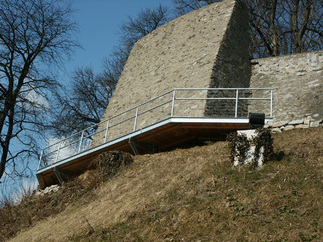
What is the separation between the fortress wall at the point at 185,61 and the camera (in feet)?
52.4

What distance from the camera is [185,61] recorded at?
17.1 m

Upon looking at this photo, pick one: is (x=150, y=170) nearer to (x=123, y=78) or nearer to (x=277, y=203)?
(x=277, y=203)

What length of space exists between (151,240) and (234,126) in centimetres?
553

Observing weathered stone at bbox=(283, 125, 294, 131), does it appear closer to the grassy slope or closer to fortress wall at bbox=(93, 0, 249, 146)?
the grassy slope

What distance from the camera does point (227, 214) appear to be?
864 centimetres

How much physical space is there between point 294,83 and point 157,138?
4.72 meters

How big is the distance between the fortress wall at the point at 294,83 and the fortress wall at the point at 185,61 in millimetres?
869

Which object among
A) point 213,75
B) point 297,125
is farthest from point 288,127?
point 213,75

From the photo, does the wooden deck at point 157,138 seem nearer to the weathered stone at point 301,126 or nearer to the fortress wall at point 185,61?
the fortress wall at point 185,61

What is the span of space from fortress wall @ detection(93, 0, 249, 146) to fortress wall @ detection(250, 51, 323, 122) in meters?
0.87

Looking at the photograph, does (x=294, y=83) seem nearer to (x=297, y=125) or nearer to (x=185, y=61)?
(x=297, y=125)

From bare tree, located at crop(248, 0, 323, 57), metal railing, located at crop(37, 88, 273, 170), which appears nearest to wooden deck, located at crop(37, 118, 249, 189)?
metal railing, located at crop(37, 88, 273, 170)

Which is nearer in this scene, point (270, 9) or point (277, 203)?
point (277, 203)

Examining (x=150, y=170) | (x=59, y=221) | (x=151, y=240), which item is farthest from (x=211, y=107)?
(x=151, y=240)
